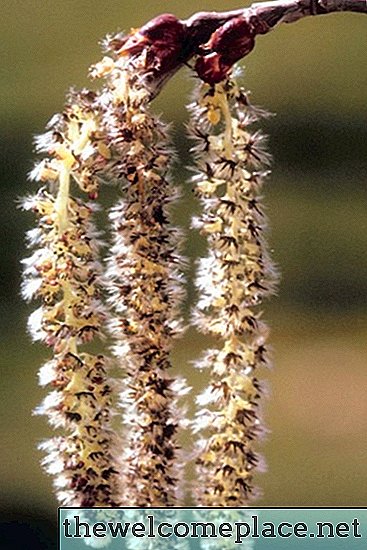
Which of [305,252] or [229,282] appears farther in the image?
[305,252]

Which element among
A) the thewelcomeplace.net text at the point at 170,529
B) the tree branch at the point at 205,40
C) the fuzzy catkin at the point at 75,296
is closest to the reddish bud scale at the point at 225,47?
the tree branch at the point at 205,40

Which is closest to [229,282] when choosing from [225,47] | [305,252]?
[225,47]

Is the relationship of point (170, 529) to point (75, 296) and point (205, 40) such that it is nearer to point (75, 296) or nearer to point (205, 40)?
point (75, 296)

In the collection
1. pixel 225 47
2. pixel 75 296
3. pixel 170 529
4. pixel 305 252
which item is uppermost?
pixel 225 47

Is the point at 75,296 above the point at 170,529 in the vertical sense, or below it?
above

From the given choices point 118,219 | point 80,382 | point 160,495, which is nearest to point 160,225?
point 118,219

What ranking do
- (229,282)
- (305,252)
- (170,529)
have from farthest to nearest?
(305,252) → (170,529) → (229,282)

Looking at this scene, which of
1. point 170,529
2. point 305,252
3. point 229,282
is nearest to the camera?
point 229,282
